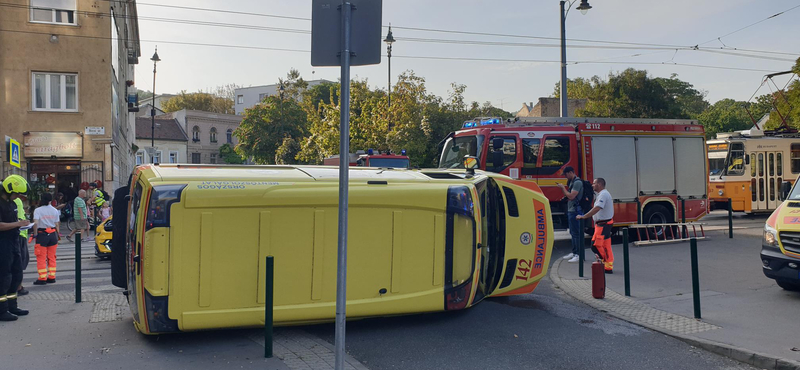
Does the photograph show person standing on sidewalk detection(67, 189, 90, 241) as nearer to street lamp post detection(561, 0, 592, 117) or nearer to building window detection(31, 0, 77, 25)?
building window detection(31, 0, 77, 25)

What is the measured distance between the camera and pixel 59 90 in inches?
928

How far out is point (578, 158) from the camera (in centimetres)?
1456

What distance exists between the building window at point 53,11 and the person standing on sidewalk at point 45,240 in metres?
16.7

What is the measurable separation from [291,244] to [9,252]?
3714mm

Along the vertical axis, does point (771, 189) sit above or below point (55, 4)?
below

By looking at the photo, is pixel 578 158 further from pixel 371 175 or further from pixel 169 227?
pixel 169 227

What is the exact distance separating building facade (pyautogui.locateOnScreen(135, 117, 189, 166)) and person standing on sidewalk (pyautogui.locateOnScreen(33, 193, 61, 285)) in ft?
172

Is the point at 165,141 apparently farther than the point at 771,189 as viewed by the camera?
Yes

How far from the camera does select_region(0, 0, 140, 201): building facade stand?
22.8 metres

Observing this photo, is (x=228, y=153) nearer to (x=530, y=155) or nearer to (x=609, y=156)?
(x=530, y=155)

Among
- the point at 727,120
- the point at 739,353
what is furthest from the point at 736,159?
the point at 727,120

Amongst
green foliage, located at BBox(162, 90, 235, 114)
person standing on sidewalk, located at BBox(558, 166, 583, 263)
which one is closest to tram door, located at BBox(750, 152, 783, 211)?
person standing on sidewalk, located at BBox(558, 166, 583, 263)

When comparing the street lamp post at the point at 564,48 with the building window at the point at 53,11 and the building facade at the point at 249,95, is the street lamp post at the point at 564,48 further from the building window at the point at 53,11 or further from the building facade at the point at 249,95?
the building facade at the point at 249,95

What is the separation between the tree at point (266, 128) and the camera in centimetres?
5069
